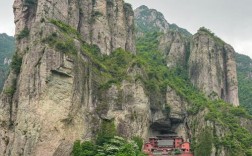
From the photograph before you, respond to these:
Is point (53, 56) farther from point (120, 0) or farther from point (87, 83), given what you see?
point (120, 0)

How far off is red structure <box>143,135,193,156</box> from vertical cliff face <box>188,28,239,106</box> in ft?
82.0

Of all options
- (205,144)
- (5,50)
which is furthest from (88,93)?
(5,50)

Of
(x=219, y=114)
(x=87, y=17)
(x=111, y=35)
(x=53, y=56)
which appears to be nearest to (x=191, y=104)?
(x=219, y=114)

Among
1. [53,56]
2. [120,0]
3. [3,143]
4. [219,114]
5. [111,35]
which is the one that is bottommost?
[3,143]

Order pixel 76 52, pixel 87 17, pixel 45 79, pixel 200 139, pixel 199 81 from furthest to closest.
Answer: pixel 199 81
pixel 87 17
pixel 200 139
pixel 76 52
pixel 45 79

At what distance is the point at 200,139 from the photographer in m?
71.7

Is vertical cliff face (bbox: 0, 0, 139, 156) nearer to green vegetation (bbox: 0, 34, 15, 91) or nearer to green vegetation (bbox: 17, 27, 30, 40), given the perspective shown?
green vegetation (bbox: 17, 27, 30, 40)

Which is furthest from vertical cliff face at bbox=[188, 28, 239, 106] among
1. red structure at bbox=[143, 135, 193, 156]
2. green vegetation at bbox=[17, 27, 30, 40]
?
green vegetation at bbox=[17, 27, 30, 40]

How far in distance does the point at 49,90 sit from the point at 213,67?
45339 mm

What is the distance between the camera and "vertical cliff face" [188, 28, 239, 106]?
9506cm

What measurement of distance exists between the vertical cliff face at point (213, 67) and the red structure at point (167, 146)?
25003 mm

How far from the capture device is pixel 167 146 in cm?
6981

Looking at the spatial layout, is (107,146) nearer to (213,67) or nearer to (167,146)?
(167,146)

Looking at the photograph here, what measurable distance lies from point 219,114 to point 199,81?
17853 millimetres
